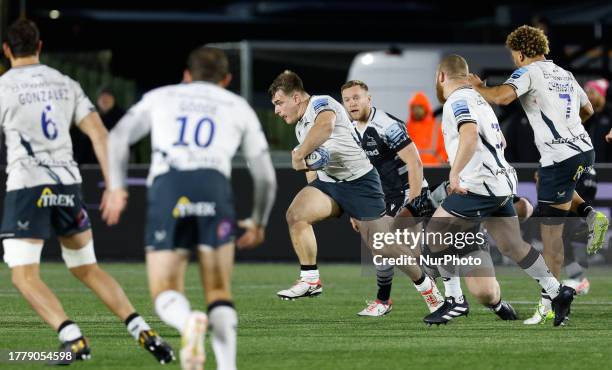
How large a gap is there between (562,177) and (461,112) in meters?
1.78

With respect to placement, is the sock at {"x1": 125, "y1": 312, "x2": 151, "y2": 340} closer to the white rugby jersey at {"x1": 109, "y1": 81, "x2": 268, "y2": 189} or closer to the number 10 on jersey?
the white rugby jersey at {"x1": 109, "y1": 81, "x2": 268, "y2": 189}

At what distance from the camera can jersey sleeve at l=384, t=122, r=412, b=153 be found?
12.9 meters

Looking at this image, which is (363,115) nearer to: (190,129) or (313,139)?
(313,139)

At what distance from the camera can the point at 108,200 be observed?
8.29m

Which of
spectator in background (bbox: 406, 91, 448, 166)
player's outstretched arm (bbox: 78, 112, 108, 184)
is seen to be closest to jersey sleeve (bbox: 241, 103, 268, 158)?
player's outstretched arm (bbox: 78, 112, 108, 184)

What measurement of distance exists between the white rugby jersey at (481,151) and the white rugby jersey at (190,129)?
126 inches

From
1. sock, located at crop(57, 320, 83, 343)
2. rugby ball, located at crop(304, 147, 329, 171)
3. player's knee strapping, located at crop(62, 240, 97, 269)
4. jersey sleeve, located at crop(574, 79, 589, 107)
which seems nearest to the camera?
sock, located at crop(57, 320, 83, 343)

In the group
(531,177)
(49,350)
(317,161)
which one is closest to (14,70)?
(49,350)

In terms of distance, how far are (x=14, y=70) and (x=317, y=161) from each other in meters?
3.69

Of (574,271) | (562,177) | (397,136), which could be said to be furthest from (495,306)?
(574,271)

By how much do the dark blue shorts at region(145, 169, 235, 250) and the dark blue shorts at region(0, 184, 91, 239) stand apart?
152 cm

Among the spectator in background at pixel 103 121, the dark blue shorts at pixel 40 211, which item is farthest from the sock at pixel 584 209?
the spectator in background at pixel 103 121

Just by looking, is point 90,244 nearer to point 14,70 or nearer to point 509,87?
point 14,70

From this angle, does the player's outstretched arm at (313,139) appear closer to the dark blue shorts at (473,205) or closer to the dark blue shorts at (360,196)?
the dark blue shorts at (360,196)
